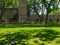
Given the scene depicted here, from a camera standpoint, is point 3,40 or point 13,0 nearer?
point 3,40

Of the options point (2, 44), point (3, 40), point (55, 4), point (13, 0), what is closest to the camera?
point (2, 44)

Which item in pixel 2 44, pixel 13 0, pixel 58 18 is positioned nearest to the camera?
pixel 2 44

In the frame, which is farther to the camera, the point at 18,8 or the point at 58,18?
the point at 58,18

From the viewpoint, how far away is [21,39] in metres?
11.4

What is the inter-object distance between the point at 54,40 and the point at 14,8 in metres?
46.8

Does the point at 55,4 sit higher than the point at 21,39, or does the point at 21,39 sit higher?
the point at 55,4

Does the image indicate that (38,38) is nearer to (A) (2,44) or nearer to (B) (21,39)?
(B) (21,39)

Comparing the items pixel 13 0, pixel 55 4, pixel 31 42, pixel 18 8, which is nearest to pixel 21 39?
pixel 31 42

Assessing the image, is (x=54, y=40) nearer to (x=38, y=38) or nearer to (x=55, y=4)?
(x=38, y=38)

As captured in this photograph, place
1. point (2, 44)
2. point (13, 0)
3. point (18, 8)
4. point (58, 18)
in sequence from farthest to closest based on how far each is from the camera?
point (58, 18)
point (18, 8)
point (13, 0)
point (2, 44)

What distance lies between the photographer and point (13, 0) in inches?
1737

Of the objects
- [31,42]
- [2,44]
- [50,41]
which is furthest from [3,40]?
[50,41]

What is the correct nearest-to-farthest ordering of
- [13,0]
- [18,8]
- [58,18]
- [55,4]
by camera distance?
[13,0] → [55,4] → [18,8] → [58,18]

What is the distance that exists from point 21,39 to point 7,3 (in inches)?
1343
